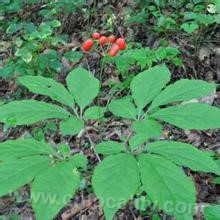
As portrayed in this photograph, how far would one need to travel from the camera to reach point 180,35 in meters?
4.33

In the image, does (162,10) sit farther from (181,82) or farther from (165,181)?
(165,181)

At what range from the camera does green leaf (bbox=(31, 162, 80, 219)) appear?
0.97 meters

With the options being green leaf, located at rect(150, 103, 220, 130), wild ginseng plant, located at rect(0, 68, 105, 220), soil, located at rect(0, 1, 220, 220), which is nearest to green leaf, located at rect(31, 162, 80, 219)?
wild ginseng plant, located at rect(0, 68, 105, 220)

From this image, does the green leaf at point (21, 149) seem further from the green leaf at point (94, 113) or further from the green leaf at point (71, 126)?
the green leaf at point (94, 113)

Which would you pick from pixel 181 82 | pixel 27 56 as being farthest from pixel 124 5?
pixel 181 82

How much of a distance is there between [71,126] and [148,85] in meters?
0.29

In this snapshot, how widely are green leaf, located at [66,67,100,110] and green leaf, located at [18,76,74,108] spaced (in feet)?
0.10

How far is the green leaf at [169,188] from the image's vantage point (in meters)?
0.96

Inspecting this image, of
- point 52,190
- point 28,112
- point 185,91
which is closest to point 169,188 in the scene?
point 52,190

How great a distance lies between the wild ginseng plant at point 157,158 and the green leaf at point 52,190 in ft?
0.21

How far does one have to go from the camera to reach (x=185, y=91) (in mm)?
1331

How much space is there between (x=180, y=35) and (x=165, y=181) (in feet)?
11.5

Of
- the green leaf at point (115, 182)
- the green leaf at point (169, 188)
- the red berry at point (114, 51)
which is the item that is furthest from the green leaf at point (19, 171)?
the red berry at point (114, 51)

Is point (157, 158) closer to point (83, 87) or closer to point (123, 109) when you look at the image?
point (123, 109)
